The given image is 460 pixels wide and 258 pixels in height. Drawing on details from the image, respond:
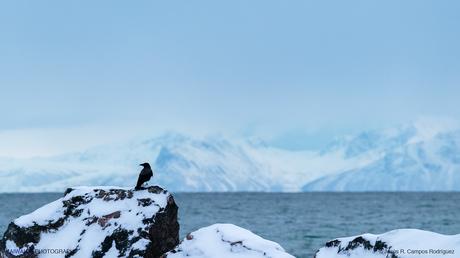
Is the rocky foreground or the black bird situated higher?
the black bird

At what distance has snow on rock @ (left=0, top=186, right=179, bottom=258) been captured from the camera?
64.3ft

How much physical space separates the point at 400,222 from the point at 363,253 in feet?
236

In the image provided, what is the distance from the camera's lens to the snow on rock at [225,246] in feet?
55.4

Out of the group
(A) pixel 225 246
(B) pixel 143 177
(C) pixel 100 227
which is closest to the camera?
(A) pixel 225 246

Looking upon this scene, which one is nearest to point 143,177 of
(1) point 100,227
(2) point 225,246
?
(1) point 100,227

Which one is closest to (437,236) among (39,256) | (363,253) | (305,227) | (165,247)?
(363,253)

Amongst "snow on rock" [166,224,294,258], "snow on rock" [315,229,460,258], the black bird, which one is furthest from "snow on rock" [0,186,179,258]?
"snow on rock" [315,229,460,258]

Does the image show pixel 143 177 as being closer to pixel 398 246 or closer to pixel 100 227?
pixel 100 227

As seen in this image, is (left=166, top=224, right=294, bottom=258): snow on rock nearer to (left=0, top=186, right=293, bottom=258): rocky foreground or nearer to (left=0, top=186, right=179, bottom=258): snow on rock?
(left=0, top=186, right=293, bottom=258): rocky foreground

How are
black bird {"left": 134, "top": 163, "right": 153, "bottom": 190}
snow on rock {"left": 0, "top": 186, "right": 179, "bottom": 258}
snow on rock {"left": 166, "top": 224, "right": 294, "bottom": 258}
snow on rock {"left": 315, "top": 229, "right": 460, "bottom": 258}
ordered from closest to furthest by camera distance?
snow on rock {"left": 315, "top": 229, "right": 460, "bottom": 258}, snow on rock {"left": 166, "top": 224, "right": 294, "bottom": 258}, snow on rock {"left": 0, "top": 186, "right": 179, "bottom": 258}, black bird {"left": 134, "top": 163, "right": 153, "bottom": 190}

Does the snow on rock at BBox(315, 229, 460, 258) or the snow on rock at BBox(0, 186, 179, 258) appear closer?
the snow on rock at BBox(315, 229, 460, 258)

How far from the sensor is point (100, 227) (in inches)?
A: 787

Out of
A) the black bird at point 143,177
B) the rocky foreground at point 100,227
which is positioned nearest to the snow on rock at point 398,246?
the rocky foreground at point 100,227

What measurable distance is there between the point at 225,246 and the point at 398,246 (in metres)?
3.42
